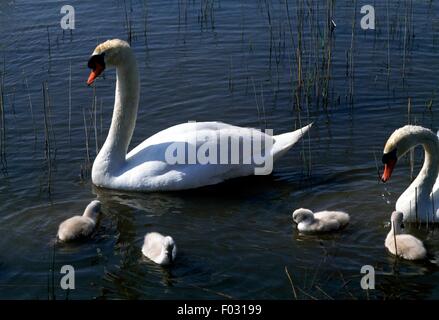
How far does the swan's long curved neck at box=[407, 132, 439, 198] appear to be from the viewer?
953cm

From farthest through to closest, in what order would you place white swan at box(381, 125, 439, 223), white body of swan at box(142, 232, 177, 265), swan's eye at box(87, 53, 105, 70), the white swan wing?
swan's eye at box(87, 53, 105, 70), the white swan wing, white swan at box(381, 125, 439, 223), white body of swan at box(142, 232, 177, 265)

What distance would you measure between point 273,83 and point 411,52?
2558 mm

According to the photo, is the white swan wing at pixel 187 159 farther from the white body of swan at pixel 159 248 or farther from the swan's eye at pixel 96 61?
the white body of swan at pixel 159 248

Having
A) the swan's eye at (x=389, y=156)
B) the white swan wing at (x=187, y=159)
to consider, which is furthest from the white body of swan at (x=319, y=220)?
the white swan wing at (x=187, y=159)

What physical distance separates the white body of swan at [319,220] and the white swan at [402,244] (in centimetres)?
57

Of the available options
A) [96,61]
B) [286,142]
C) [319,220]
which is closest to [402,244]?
[319,220]

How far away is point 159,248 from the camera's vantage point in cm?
871

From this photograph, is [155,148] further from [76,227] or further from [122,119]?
[76,227]

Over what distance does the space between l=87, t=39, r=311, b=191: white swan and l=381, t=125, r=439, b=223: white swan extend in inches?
63.8

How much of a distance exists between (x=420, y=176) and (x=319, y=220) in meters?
1.31

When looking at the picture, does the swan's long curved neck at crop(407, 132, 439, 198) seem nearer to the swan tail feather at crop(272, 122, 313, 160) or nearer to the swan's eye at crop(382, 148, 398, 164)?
the swan's eye at crop(382, 148, 398, 164)

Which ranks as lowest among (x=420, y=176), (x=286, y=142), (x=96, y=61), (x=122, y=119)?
(x=420, y=176)

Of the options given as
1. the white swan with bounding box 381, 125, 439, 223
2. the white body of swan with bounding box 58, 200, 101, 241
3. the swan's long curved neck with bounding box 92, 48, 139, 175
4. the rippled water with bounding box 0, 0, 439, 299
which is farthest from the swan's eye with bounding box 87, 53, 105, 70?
the white swan with bounding box 381, 125, 439, 223

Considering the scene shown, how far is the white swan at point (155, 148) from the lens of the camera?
10.5 m
